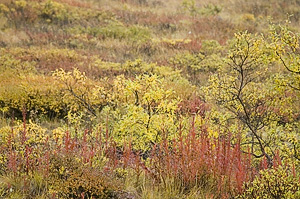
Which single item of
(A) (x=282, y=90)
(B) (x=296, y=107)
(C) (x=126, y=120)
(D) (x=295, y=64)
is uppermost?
(D) (x=295, y=64)

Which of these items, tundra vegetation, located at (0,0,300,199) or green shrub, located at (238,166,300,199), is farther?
tundra vegetation, located at (0,0,300,199)

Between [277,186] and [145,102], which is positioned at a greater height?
[145,102]

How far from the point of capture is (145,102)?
4.56m

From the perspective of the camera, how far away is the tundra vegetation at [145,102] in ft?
11.9

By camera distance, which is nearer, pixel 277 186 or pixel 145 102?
pixel 277 186

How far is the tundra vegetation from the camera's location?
3.63 metres

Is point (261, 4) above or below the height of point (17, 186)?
above

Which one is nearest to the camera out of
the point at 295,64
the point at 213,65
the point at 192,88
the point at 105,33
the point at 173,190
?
the point at 173,190

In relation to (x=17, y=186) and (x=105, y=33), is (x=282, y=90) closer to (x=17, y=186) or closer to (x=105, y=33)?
(x=17, y=186)

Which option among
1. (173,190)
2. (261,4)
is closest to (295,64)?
(173,190)

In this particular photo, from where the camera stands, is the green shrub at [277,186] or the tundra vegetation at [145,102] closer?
the green shrub at [277,186]

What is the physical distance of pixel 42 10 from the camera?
16141 millimetres

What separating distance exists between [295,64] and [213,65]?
709 centimetres

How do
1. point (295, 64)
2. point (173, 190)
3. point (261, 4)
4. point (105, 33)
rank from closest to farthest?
point (173, 190) → point (295, 64) → point (105, 33) → point (261, 4)
